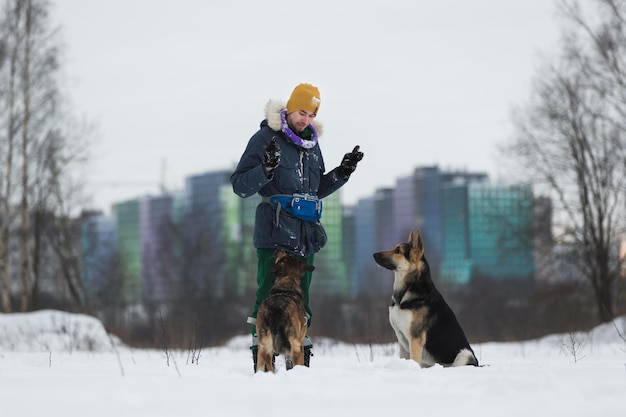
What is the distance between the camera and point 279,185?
637 centimetres

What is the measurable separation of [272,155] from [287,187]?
0.54m

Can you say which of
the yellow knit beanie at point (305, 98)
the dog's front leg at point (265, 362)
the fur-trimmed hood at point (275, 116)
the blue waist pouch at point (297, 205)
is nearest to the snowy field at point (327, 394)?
the dog's front leg at point (265, 362)

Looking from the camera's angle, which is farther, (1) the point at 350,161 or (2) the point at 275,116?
(1) the point at 350,161

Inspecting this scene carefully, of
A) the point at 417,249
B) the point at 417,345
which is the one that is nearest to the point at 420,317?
the point at 417,345

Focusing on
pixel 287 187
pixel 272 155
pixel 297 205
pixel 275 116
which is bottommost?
pixel 297 205

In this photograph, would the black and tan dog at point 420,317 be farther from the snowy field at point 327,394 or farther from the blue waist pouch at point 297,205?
the snowy field at point 327,394

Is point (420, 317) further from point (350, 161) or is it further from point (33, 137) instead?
point (33, 137)

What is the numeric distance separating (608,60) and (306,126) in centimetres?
1615

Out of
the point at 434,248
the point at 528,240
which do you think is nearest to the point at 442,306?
the point at 528,240

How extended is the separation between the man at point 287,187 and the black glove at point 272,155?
24 cm

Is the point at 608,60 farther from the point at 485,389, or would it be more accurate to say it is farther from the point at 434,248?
the point at 434,248

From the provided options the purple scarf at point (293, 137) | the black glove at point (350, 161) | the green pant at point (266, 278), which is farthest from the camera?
the black glove at point (350, 161)

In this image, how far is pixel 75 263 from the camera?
25312 millimetres

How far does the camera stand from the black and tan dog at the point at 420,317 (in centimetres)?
634
